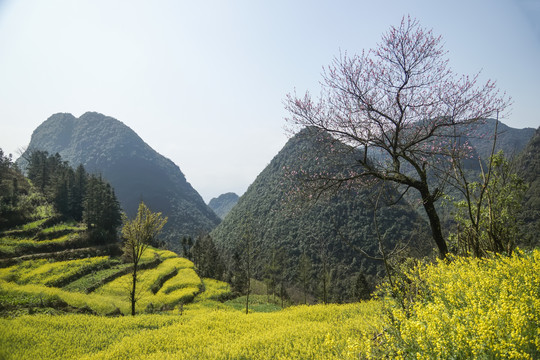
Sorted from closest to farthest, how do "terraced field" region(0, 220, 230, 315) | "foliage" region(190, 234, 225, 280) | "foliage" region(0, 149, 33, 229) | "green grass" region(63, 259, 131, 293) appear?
"terraced field" region(0, 220, 230, 315)
"green grass" region(63, 259, 131, 293)
"foliage" region(0, 149, 33, 229)
"foliage" region(190, 234, 225, 280)

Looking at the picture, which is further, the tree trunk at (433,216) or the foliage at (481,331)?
the tree trunk at (433,216)

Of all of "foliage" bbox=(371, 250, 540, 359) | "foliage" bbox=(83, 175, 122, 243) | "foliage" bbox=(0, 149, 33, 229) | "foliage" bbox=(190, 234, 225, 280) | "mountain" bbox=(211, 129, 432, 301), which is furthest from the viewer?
"mountain" bbox=(211, 129, 432, 301)

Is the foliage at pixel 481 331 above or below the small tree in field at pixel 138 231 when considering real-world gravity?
below

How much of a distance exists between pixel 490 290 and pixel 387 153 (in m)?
4.74

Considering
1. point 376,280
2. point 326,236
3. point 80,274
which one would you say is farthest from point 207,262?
point 376,280

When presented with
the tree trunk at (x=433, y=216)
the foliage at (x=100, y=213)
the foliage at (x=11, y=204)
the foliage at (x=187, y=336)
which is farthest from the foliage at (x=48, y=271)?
the tree trunk at (x=433, y=216)

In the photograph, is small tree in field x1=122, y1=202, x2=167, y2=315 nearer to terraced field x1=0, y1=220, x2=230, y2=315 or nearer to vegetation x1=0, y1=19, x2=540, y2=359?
vegetation x1=0, y1=19, x2=540, y2=359

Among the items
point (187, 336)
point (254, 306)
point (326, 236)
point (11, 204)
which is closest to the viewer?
point (187, 336)

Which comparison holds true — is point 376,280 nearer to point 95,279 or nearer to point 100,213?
point 95,279

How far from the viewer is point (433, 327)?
2990mm

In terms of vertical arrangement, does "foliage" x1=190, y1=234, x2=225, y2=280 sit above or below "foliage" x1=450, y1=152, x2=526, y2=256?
below

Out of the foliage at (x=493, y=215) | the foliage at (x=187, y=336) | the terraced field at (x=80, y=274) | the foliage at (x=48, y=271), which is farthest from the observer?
the foliage at (x=48, y=271)

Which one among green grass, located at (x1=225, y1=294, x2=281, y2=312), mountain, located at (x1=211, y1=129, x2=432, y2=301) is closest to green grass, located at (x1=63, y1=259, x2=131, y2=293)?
green grass, located at (x1=225, y1=294, x2=281, y2=312)

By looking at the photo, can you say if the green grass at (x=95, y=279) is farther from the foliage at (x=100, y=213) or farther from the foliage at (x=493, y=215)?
the foliage at (x=493, y=215)
